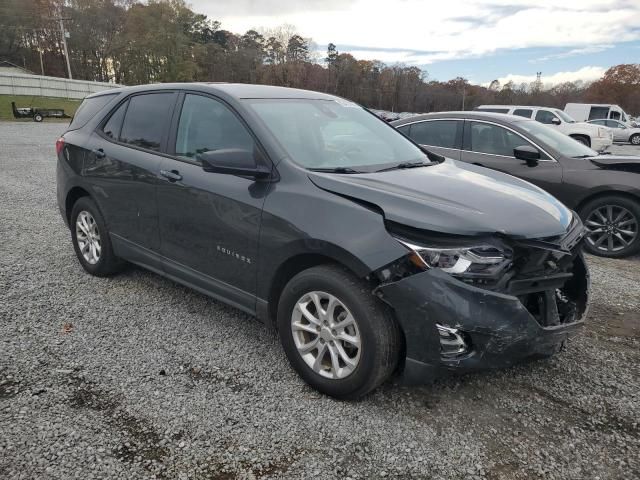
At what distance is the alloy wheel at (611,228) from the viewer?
18.8ft

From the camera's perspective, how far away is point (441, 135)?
6.88m

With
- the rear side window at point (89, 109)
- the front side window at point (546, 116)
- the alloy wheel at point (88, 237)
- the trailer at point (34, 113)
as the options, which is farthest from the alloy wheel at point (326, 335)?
the trailer at point (34, 113)

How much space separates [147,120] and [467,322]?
9.98 feet

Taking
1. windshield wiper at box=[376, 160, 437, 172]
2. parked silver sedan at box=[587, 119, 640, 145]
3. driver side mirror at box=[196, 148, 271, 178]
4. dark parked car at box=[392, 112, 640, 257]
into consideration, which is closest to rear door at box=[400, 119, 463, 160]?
dark parked car at box=[392, 112, 640, 257]

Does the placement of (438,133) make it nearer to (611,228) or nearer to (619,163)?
(619,163)

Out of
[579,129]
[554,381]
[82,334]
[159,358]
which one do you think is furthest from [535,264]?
Result: [579,129]

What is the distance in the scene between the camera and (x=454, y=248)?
98.0 inches

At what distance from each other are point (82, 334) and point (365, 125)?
8.83 feet

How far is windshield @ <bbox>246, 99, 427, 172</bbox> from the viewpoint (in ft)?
10.7

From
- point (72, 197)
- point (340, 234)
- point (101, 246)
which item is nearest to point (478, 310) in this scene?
point (340, 234)

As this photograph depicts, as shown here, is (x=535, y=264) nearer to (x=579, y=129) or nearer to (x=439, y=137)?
(x=439, y=137)

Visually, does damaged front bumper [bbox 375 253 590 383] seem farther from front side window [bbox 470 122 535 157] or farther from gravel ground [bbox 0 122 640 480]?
front side window [bbox 470 122 535 157]

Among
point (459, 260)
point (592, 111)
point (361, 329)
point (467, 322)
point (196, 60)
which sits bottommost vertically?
point (361, 329)

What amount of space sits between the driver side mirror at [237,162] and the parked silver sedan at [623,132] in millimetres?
29847
